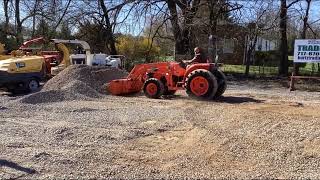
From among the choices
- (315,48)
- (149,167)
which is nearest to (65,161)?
(149,167)

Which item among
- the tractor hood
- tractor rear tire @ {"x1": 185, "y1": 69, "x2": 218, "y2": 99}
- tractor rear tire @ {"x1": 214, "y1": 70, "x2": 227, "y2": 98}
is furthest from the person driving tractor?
the tractor hood

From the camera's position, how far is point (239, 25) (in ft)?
90.0

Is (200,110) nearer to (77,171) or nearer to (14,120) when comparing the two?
(14,120)

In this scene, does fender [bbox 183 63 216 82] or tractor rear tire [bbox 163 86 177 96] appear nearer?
fender [bbox 183 63 216 82]

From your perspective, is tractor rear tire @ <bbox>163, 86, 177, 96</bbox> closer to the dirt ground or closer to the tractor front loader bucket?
the tractor front loader bucket

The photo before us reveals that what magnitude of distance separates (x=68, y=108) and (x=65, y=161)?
5.95 metres

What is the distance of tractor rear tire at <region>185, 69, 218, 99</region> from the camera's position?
1462 centimetres

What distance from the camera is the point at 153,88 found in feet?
52.2

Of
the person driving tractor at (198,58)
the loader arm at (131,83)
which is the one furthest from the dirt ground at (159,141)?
the loader arm at (131,83)

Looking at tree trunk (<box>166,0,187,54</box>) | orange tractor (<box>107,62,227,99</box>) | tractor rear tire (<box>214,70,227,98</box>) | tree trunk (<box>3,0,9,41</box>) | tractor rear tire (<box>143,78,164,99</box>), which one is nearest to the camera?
orange tractor (<box>107,62,227,99</box>)

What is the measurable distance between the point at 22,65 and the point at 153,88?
5222 millimetres

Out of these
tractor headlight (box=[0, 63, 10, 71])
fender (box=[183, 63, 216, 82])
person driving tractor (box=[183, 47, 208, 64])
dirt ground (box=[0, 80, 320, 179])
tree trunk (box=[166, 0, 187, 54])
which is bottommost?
dirt ground (box=[0, 80, 320, 179])

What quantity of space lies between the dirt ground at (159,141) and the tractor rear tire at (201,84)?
4.18 ft

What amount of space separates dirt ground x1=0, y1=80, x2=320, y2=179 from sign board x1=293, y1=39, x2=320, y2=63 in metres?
5.84
